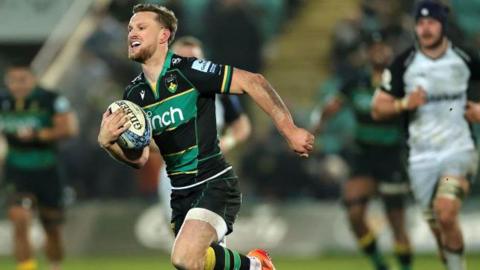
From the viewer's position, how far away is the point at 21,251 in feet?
44.6

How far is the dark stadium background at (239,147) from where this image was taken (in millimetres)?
17312

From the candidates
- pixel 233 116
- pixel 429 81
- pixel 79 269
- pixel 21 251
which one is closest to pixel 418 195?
pixel 429 81

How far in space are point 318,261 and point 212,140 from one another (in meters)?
8.08

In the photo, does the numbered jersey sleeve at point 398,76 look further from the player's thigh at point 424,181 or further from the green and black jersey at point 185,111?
the green and black jersey at point 185,111

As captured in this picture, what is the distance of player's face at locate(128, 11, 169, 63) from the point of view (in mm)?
8312

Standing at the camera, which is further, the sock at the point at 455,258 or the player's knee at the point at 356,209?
the player's knee at the point at 356,209

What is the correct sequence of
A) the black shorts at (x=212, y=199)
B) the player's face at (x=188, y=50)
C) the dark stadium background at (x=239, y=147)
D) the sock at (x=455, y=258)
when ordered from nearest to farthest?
the black shorts at (x=212, y=199) → the sock at (x=455, y=258) → the player's face at (x=188, y=50) → the dark stadium background at (x=239, y=147)

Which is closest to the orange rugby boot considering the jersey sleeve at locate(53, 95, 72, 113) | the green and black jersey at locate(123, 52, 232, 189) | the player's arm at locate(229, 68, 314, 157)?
the green and black jersey at locate(123, 52, 232, 189)

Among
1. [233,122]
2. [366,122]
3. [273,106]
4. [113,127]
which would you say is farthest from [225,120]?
[113,127]

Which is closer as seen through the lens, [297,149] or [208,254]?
[297,149]

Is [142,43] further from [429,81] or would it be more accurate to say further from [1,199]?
[1,199]

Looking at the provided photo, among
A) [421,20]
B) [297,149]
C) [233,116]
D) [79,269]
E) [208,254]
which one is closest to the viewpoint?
[297,149]

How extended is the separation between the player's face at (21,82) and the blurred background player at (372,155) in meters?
3.29

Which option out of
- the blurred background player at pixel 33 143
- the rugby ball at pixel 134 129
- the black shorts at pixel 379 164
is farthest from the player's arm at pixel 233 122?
the rugby ball at pixel 134 129
